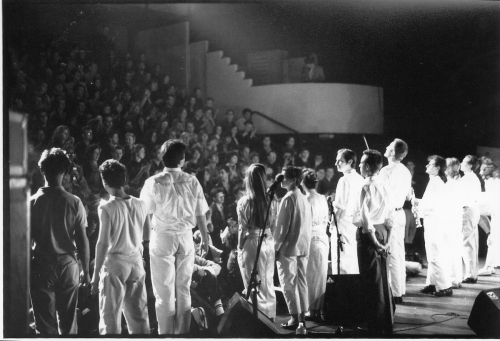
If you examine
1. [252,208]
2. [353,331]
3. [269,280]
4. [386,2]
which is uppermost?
[386,2]

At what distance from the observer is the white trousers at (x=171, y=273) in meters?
4.67

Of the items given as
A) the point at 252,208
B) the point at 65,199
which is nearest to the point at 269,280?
the point at 252,208

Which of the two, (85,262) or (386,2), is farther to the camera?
(386,2)

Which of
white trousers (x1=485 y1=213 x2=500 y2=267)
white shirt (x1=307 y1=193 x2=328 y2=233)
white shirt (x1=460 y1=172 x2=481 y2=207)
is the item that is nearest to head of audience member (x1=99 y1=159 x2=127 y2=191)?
white shirt (x1=307 y1=193 x2=328 y2=233)

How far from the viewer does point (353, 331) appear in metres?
4.95

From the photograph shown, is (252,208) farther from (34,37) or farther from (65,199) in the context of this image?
(34,37)

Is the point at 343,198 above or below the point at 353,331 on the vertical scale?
above

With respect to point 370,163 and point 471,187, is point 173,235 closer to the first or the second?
point 370,163

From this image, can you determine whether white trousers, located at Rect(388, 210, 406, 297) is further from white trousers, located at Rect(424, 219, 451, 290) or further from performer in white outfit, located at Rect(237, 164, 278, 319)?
performer in white outfit, located at Rect(237, 164, 278, 319)

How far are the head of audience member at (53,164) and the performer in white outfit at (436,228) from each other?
299 centimetres

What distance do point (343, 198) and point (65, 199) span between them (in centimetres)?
227

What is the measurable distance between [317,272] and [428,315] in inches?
39.6

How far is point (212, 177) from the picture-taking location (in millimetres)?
5078

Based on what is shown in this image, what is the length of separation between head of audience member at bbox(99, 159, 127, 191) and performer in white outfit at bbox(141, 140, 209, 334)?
0.21 m
